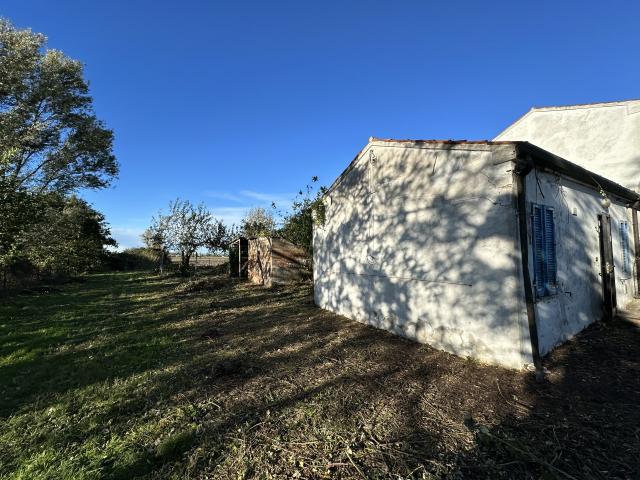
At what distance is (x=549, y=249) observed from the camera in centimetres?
561

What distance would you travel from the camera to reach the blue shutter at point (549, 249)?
216 inches

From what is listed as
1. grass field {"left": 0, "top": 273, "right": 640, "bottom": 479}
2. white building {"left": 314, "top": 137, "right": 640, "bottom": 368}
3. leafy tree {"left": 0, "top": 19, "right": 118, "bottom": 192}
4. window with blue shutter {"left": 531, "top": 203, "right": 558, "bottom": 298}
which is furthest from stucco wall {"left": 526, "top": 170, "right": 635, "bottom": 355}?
leafy tree {"left": 0, "top": 19, "right": 118, "bottom": 192}

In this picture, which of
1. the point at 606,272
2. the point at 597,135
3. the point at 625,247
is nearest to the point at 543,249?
the point at 606,272

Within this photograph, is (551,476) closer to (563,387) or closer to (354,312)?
(563,387)

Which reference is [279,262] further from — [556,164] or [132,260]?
[132,260]

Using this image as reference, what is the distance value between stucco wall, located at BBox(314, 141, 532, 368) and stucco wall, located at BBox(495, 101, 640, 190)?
9.58 m

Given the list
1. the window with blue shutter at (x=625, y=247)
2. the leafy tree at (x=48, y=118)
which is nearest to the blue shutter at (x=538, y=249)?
the window with blue shutter at (x=625, y=247)

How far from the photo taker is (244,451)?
120 inches

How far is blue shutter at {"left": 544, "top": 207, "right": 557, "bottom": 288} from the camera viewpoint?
18.0ft

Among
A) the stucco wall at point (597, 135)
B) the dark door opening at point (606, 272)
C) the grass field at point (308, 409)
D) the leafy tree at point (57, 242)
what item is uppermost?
the stucco wall at point (597, 135)

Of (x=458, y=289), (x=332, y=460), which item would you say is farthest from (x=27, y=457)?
(x=458, y=289)

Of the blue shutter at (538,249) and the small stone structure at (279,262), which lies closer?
the blue shutter at (538,249)

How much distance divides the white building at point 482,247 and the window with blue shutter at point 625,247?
0.09m

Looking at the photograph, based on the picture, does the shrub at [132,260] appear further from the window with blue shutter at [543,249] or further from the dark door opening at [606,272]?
the dark door opening at [606,272]
